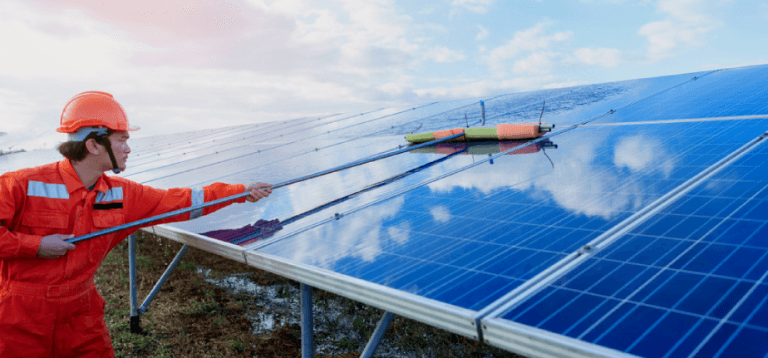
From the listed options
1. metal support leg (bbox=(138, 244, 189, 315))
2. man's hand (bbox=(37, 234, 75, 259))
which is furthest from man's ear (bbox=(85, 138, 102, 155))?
metal support leg (bbox=(138, 244, 189, 315))

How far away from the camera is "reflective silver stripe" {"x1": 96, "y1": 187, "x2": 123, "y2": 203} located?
3.54m

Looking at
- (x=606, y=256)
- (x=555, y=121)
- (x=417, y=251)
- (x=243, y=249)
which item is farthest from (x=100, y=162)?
(x=555, y=121)

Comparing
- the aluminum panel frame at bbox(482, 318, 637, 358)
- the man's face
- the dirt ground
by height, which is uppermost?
the man's face

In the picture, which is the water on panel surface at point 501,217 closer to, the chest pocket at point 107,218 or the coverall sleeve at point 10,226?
the chest pocket at point 107,218

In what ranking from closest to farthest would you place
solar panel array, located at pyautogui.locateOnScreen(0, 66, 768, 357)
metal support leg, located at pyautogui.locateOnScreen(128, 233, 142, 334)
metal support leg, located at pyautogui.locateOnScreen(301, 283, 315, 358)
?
1. solar panel array, located at pyautogui.locateOnScreen(0, 66, 768, 357)
2. metal support leg, located at pyautogui.locateOnScreen(301, 283, 315, 358)
3. metal support leg, located at pyautogui.locateOnScreen(128, 233, 142, 334)

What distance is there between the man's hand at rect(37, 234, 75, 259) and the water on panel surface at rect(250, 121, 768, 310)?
1243mm

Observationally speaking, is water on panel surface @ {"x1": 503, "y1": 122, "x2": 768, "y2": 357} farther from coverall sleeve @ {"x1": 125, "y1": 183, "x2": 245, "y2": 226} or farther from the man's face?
the man's face

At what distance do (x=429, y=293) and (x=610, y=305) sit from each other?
0.80m

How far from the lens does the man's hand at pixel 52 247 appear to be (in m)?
3.08

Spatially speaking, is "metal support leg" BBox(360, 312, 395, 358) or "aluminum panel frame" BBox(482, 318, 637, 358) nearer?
"aluminum panel frame" BBox(482, 318, 637, 358)

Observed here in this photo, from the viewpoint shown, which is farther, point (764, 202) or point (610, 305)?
point (764, 202)

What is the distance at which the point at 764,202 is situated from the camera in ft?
9.27

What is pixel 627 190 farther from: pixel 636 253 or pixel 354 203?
pixel 354 203

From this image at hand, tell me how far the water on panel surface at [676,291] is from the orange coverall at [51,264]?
2874 mm
